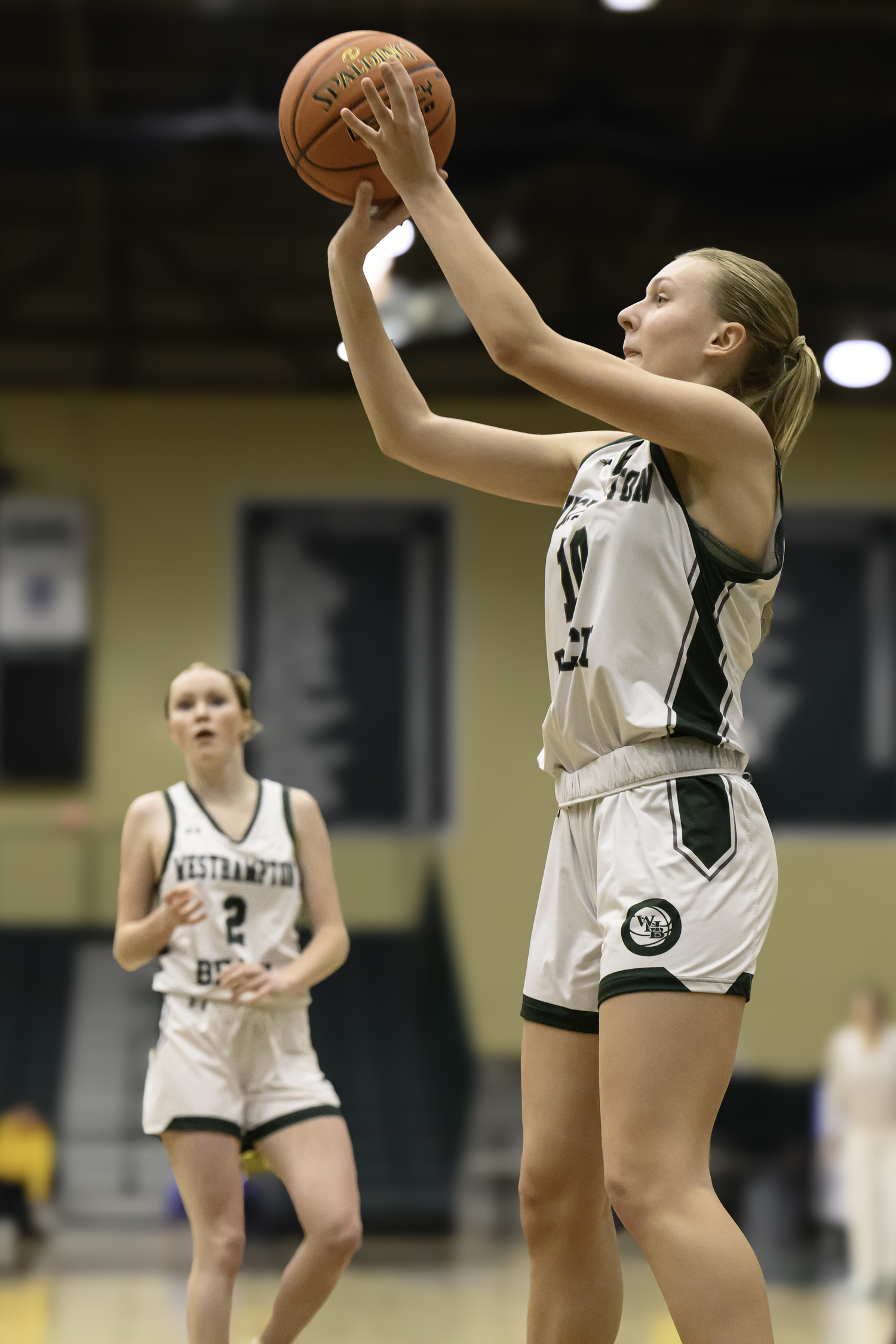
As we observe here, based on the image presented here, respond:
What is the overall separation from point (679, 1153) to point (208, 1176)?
5.34 feet

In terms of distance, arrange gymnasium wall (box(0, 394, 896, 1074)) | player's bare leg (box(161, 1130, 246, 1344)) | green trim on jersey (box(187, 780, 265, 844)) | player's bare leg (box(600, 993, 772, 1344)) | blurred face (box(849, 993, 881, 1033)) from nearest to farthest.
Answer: player's bare leg (box(600, 993, 772, 1344)) → player's bare leg (box(161, 1130, 246, 1344)) → green trim on jersey (box(187, 780, 265, 844)) → blurred face (box(849, 993, 881, 1033)) → gymnasium wall (box(0, 394, 896, 1074))

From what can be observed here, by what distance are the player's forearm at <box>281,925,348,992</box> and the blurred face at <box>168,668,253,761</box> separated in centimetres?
51

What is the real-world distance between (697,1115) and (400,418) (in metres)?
1.10

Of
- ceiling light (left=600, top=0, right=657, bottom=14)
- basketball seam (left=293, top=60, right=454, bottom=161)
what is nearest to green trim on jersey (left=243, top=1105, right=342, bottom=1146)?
basketball seam (left=293, top=60, right=454, bottom=161)

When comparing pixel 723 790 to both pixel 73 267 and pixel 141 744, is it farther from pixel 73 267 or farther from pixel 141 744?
pixel 73 267

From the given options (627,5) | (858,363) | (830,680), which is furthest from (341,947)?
(858,363)

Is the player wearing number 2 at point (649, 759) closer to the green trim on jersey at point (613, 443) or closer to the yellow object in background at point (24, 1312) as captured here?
the green trim on jersey at point (613, 443)

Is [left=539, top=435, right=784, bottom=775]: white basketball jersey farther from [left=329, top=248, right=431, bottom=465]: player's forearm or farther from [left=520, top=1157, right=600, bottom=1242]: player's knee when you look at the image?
[left=520, top=1157, right=600, bottom=1242]: player's knee

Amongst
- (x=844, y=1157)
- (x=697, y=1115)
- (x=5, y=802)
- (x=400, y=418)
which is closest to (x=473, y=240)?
(x=400, y=418)

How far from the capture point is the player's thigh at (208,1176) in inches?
123

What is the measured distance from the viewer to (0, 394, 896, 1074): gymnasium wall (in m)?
8.49

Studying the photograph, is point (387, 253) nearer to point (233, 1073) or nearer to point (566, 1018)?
point (233, 1073)

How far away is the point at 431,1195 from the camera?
805 cm

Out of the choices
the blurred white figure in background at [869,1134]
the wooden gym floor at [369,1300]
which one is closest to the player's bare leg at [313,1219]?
the wooden gym floor at [369,1300]
